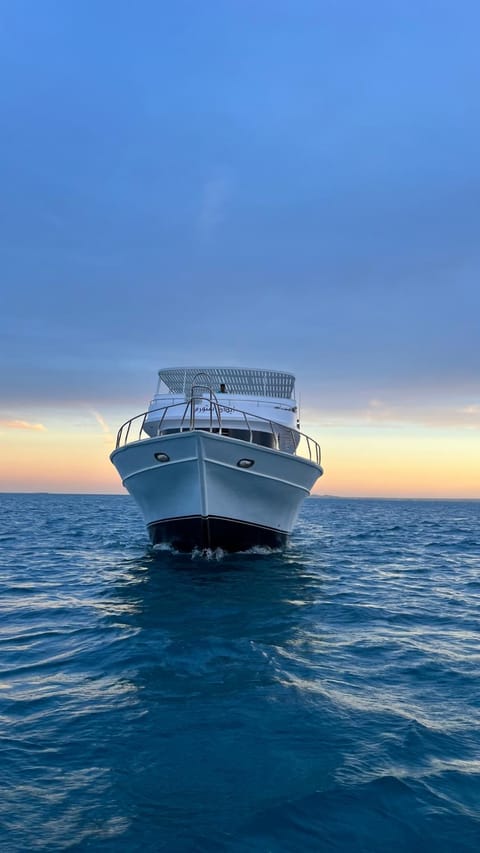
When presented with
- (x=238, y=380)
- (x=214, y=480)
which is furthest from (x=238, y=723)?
(x=238, y=380)

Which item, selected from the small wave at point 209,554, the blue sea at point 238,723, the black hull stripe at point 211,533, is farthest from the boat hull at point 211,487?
the blue sea at point 238,723

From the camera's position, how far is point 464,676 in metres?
5.77

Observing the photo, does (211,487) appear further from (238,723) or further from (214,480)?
(238,723)

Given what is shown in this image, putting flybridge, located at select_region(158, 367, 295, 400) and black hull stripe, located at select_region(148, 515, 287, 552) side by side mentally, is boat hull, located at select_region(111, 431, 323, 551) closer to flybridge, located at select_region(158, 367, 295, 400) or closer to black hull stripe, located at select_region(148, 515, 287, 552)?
black hull stripe, located at select_region(148, 515, 287, 552)

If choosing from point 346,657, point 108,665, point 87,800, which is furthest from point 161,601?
point 87,800

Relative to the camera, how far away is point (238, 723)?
4.50 m

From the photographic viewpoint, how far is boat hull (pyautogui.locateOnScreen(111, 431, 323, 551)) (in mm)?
12148

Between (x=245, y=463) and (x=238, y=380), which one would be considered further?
(x=238, y=380)

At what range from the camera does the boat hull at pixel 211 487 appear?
1215 cm

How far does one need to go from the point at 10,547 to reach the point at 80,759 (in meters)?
16.0

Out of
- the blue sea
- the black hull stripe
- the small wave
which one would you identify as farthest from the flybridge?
the blue sea

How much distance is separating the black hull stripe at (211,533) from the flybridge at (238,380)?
19.6ft

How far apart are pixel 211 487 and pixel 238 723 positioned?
7.95 m

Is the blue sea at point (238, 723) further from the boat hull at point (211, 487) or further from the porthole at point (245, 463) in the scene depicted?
the porthole at point (245, 463)
